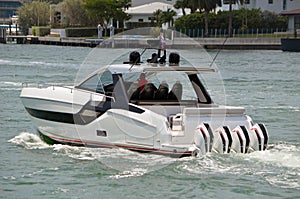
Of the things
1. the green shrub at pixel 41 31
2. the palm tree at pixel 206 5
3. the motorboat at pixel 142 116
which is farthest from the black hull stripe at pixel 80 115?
the green shrub at pixel 41 31

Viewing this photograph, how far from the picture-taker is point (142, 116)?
44.2ft

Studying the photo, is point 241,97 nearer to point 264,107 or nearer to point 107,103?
point 264,107

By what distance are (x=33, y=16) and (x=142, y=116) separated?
4913 inches

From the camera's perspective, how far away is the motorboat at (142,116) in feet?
43.6

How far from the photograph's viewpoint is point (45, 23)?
443 feet

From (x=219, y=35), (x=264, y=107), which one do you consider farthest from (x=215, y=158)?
(x=219, y=35)

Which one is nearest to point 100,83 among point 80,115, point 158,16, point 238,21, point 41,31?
point 80,115

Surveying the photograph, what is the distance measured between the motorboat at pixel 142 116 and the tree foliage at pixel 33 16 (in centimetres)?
11896

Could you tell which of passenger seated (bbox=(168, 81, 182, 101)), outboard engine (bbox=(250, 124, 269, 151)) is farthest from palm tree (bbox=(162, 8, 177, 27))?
outboard engine (bbox=(250, 124, 269, 151))

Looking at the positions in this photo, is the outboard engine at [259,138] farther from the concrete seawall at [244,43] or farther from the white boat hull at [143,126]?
the concrete seawall at [244,43]

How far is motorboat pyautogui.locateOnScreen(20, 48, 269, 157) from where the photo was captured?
13289 millimetres

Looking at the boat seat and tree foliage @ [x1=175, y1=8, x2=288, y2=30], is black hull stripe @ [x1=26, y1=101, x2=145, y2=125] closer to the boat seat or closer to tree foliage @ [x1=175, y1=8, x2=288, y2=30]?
the boat seat

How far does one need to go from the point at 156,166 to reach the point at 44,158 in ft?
8.25

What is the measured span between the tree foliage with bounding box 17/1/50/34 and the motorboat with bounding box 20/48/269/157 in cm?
11896
